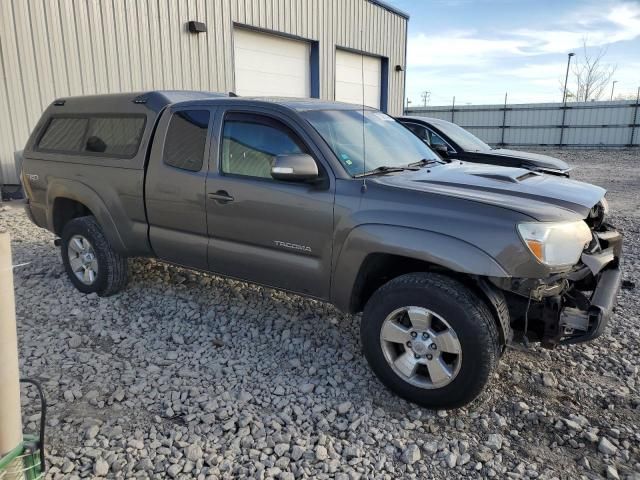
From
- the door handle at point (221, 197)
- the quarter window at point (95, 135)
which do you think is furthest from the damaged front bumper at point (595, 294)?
the quarter window at point (95, 135)

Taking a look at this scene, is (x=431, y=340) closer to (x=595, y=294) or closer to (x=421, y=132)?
(x=595, y=294)

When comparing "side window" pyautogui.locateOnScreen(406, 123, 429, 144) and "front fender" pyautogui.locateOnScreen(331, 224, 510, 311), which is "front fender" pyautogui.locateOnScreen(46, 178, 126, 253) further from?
"side window" pyautogui.locateOnScreen(406, 123, 429, 144)

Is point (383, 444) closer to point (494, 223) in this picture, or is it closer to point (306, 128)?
point (494, 223)

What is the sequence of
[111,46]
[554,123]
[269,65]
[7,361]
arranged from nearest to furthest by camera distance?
[7,361] < [111,46] < [269,65] < [554,123]

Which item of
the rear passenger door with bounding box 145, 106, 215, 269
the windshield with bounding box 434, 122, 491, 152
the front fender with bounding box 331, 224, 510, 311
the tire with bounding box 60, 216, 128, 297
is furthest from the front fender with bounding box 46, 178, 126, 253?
the windshield with bounding box 434, 122, 491, 152

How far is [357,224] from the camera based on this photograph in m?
3.21

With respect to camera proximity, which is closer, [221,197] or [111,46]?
[221,197]

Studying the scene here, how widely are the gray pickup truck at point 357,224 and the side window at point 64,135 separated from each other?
23mm

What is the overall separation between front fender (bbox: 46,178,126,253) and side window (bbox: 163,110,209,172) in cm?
85

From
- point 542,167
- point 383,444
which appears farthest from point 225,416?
point 542,167

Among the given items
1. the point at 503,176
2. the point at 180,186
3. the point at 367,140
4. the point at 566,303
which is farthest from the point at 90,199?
the point at 566,303

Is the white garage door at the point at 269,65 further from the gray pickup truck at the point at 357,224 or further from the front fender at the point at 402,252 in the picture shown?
the front fender at the point at 402,252

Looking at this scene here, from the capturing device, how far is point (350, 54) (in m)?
16.3

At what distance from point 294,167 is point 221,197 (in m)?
0.84
